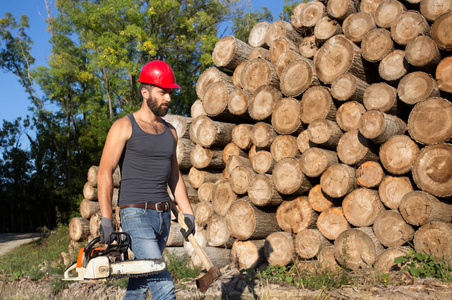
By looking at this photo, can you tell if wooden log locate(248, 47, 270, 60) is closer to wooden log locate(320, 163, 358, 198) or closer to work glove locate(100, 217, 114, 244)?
wooden log locate(320, 163, 358, 198)

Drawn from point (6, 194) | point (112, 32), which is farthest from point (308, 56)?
point (6, 194)

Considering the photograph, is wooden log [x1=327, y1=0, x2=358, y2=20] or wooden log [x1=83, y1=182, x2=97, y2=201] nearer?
wooden log [x1=327, y1=0, x2=358, y2=20]

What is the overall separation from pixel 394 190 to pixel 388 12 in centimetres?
239

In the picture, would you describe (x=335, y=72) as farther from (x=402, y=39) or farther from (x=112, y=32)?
(x=112, y=32)

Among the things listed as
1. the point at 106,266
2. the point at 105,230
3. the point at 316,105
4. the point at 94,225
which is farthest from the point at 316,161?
the point at 94,225

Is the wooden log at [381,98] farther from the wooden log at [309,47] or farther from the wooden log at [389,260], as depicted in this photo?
the wooden log at [389,260]

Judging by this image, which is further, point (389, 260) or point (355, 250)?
point (355, 250)

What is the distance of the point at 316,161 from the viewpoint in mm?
5605

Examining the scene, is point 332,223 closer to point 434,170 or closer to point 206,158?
point 434,170

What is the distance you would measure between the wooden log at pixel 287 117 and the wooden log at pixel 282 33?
1.37 metres

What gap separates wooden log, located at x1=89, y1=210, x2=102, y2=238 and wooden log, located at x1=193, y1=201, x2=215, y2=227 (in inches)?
117

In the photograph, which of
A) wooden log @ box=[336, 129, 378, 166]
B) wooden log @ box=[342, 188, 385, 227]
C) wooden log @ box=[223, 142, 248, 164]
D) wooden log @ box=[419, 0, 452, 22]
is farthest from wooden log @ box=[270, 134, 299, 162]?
wooden log @ box=[419, 0, 452, 22]

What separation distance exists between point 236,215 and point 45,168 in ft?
68.1

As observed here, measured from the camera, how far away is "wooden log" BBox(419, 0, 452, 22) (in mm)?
5250
